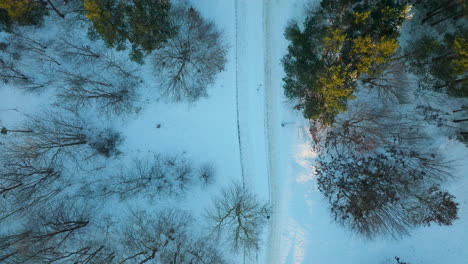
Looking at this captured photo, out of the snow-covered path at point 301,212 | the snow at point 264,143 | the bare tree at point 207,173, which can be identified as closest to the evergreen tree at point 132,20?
the snow at point 264,143

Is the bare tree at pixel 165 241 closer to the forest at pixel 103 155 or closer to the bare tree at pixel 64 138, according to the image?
the forest at pixel 103 155

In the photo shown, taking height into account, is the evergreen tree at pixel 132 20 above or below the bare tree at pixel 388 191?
above

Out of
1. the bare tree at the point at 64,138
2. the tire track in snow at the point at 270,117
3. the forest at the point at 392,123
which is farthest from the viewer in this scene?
the tire track in snow at the point at 270,117

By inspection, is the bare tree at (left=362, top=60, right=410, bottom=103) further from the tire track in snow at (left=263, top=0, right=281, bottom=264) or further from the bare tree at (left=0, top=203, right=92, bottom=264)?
the bare tree at (left=0, top=203, right=92, bottom=264)

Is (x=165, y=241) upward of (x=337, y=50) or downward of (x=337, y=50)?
downward

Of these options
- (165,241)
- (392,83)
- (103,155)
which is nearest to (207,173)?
(165,241)

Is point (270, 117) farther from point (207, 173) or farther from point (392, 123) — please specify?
point (392, 123)

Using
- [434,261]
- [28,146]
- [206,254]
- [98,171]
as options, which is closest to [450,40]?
[434,261]
